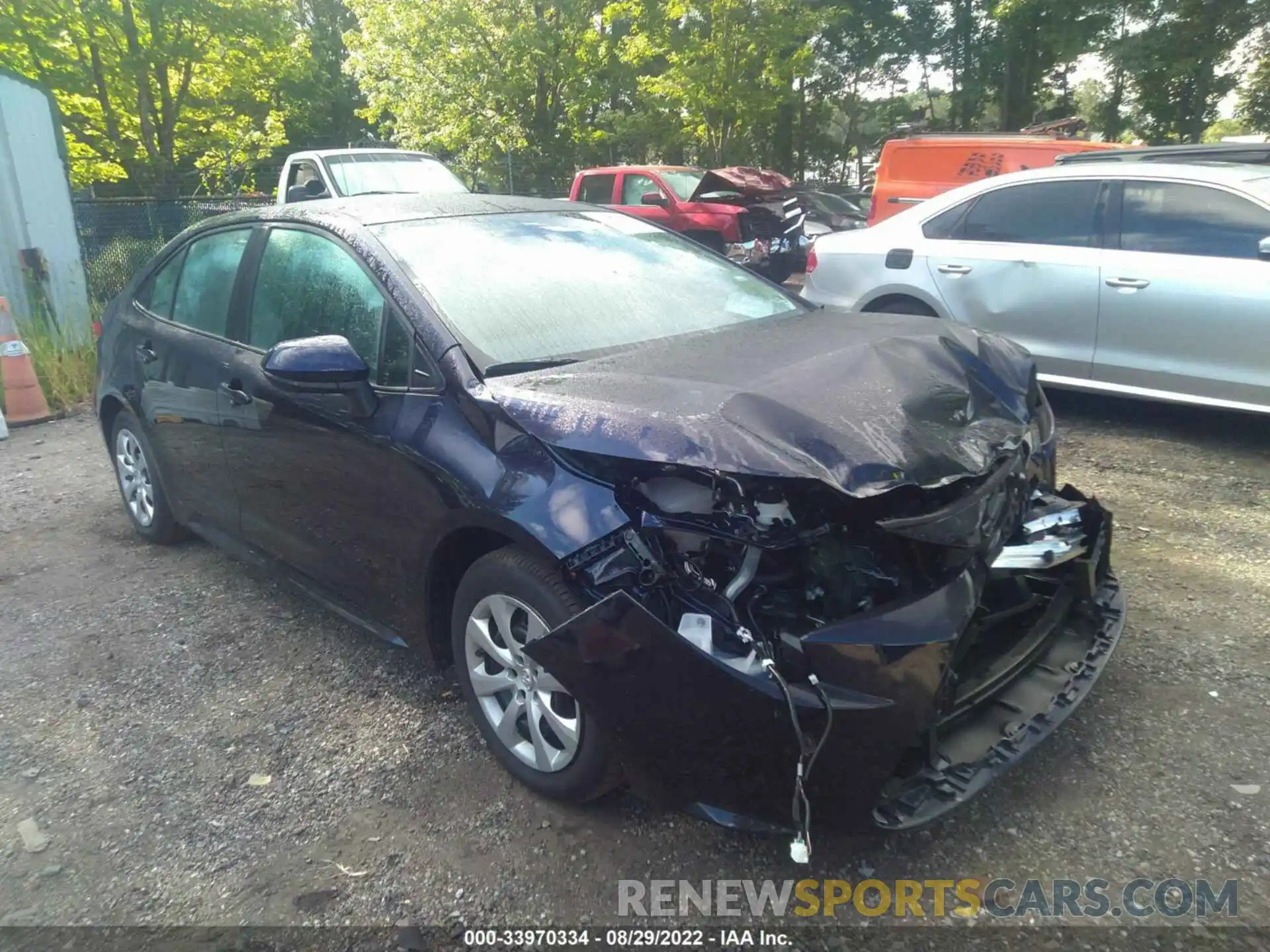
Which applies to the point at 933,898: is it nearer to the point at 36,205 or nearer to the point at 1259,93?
the point at 36,205

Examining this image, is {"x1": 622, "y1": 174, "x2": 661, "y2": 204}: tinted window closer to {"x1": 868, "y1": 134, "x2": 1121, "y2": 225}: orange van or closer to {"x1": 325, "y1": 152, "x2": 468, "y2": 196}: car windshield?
{"x1": 325, "y1": 152, "x2": 468, "y2": 196}: car windshield

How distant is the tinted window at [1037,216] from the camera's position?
5648 millimetres

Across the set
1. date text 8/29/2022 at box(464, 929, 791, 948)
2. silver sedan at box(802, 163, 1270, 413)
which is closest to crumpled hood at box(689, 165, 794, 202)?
silver sedan at box(802, 163, 1270, 413)

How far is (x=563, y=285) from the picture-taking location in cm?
333

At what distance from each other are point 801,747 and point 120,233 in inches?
446

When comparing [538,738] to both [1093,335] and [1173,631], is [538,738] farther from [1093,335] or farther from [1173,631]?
[1093,335]

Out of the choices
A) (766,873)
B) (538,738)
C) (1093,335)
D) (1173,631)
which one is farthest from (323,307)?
(1093,335)

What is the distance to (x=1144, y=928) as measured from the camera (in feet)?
7.07

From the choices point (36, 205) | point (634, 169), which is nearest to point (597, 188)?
point (634, 169)

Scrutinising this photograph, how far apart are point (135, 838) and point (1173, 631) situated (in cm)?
351

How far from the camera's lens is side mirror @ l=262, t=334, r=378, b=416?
2891 mm

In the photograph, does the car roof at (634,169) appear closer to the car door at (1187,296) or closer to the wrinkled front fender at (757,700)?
the car door at (1187,296)

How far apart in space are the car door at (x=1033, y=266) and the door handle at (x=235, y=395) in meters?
4.24

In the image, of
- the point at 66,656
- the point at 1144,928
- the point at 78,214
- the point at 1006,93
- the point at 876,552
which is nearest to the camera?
the point at 1144,928
